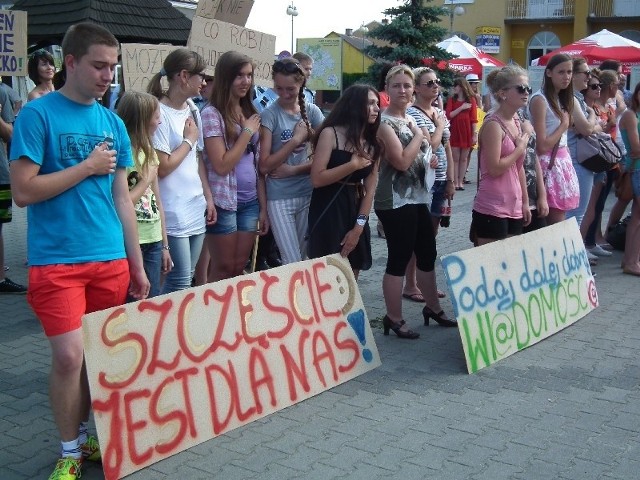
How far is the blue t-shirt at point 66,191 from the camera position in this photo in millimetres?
3217

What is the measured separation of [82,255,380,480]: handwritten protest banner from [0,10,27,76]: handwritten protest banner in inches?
155

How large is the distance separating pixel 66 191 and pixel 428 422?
213 cm

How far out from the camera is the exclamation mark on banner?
187 inches

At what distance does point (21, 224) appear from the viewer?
1011 cm

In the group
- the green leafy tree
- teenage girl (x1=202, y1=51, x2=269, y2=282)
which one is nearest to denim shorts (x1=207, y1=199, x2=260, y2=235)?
teenage girl (x1=202, y1=51, x2=269, y2=282)

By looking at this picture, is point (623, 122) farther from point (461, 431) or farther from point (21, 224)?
point (21, 224)

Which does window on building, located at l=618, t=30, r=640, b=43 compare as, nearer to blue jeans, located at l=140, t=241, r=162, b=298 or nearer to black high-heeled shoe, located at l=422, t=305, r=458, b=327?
black high-heeled shoe, located at l=422, t=305, r=458, b=327

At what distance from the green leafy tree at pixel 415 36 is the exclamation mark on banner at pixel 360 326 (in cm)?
1610

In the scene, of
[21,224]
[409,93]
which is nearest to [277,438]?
[409,93]

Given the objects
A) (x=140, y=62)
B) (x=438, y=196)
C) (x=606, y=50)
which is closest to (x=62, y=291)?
(x=140, y=62)

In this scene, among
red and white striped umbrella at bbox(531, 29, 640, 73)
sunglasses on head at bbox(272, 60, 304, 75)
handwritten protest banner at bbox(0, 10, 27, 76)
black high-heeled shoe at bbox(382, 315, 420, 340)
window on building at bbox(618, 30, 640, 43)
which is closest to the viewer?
sunglasses on head at bbox(272, 60, 304, 75)

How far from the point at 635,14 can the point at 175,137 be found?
1598 inches

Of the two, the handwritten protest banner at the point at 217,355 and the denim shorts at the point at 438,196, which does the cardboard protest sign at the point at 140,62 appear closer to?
the denim shorts at the point at 438,196

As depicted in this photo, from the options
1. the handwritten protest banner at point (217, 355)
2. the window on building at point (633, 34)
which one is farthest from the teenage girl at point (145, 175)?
the window on building at point (633, 34)
